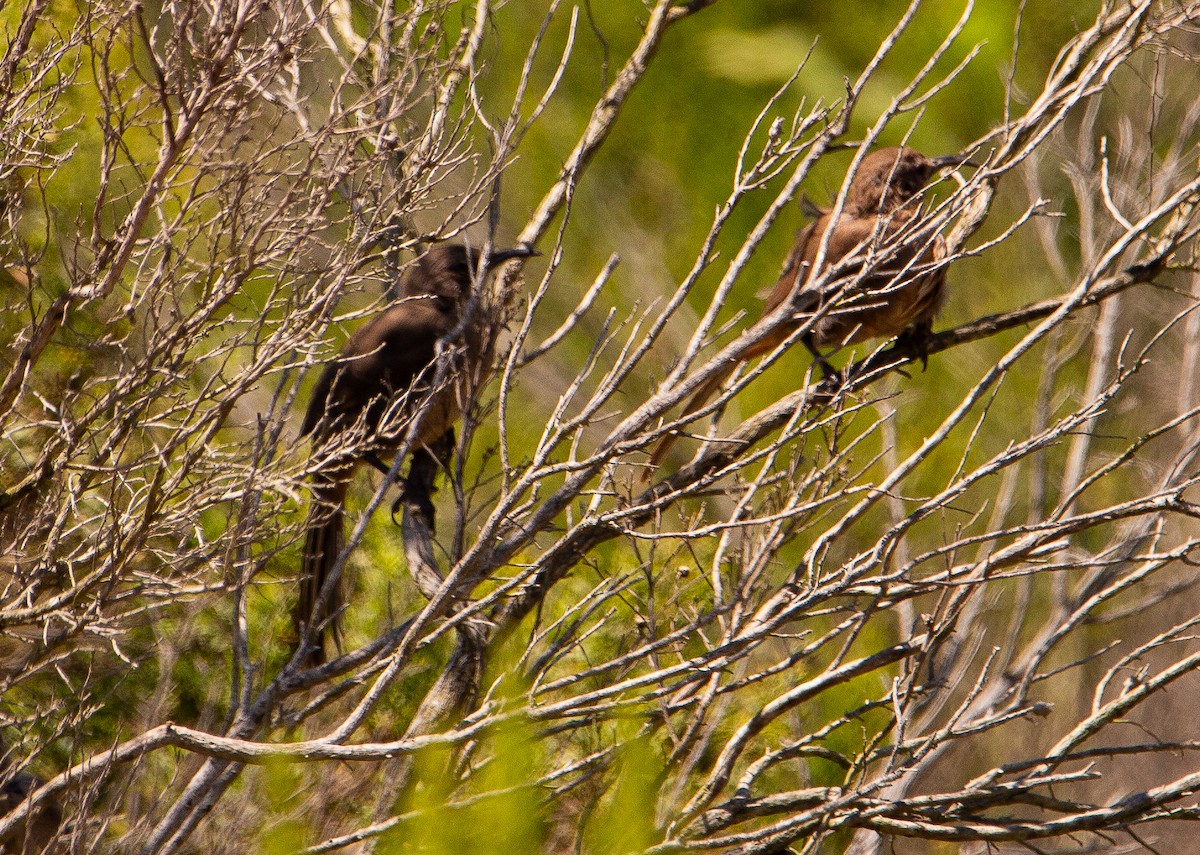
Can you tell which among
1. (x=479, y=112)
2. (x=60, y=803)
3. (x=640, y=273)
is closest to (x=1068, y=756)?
(x=640, y=273)

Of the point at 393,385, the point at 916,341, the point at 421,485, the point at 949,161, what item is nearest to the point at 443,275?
the point at 393,385

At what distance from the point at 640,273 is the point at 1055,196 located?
175 inches

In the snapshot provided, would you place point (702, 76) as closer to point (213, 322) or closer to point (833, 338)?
point (213, 322)

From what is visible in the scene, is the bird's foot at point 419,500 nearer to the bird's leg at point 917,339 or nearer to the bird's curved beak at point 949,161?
the bird's leg at point 917,339

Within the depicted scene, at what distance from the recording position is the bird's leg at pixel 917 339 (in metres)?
4.98

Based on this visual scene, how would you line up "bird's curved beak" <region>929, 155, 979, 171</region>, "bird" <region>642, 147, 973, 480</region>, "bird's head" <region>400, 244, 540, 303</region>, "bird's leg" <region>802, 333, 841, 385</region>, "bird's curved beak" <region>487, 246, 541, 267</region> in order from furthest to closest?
"bird's head" <region>400, 244, 540, 303</region> → "bird" <region>642, 147, 973, 480</region> → "bird's curved beak" <region>487, 246, 541, 267</region> → "bird's leg" <region>802, 333, 841, 385</region> → "bird's curved beak" <region>929, 155, 979, 171</region>

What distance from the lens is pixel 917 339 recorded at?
16.8 ft

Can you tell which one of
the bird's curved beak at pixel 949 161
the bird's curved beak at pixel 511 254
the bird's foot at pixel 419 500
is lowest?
the bird's foot at pixel 419 500

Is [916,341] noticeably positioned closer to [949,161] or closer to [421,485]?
[949,161]

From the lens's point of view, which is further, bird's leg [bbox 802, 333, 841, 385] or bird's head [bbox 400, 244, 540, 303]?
bird's head [bbox 400, 244, 540, 303]

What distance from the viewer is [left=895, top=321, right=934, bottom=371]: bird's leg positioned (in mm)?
4981

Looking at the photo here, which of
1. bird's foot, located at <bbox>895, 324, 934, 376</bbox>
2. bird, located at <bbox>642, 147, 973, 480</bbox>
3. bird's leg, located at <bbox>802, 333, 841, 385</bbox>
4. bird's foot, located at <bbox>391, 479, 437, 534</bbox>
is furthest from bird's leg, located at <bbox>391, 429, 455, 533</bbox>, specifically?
bird's foot, located at <bbox>895, 324, 934, 376</bbox>

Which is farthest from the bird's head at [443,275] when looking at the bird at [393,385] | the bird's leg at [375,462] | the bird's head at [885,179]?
the bird's head at [885,179]

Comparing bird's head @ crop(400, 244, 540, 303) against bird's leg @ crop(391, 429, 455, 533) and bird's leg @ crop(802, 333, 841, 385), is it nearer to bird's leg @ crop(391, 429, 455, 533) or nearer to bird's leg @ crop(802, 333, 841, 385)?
bird's leg @ crop(391, 429, 455, 533)
